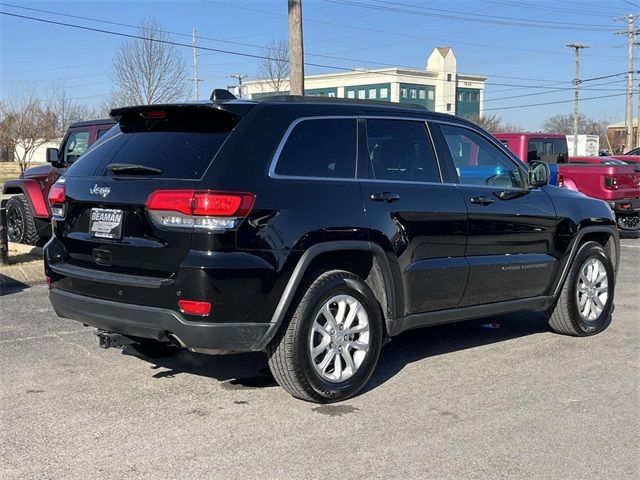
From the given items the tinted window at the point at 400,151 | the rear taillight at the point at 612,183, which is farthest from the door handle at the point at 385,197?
the rear taillight at the point at 612,183

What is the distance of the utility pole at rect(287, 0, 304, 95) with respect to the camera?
14641 millimetres

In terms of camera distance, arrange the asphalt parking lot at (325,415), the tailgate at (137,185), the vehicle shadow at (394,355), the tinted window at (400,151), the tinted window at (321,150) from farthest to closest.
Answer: the vehicle shadow at (394,355), the tinted window at (400,151), the tinted window at (321,150), the tailgate at (137,185), the asphalt parking lot at (325,415)

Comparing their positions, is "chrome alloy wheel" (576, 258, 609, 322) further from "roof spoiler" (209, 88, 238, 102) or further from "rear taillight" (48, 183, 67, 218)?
"rear taillight" (48, 183, 67, 218)

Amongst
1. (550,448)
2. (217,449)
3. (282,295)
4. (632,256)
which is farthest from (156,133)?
(632,256)

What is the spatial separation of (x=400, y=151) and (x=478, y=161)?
3.20ft

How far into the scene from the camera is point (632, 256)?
12266mm

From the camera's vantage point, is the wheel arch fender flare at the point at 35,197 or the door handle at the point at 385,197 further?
the wheel arch fender flare at the point at 35,197

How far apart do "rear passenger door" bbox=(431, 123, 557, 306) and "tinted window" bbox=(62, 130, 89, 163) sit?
6.69m

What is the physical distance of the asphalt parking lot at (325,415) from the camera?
3.70 m

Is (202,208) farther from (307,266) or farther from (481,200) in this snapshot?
(481,200)

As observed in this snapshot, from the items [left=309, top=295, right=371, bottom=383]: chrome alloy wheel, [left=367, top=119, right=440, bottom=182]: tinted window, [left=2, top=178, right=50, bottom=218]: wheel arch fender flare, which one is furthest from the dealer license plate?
[left=2, top=178, right=50, bottom=218]: wheel arch fender flare

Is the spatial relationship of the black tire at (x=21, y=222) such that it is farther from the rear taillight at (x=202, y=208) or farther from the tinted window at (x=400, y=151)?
the rear taillight at (x=202, y=208)

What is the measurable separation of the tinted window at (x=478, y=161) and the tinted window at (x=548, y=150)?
873 centimetres

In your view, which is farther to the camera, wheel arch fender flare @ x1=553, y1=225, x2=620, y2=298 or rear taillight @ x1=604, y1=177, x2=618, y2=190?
rear taillight @ x1=604, y1=177, x2=618, y2=190
